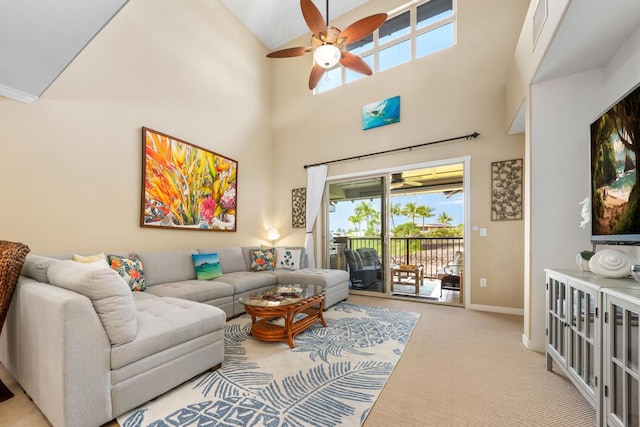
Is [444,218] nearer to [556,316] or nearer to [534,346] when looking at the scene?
[534,346]

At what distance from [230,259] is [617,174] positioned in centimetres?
414

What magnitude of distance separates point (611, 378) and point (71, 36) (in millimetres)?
3656

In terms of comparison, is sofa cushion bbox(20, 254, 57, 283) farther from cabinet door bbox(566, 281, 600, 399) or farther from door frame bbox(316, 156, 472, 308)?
door frame bbox(316, 156, 472, 308)

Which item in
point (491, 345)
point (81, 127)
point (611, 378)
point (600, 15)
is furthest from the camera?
point (81, 127)

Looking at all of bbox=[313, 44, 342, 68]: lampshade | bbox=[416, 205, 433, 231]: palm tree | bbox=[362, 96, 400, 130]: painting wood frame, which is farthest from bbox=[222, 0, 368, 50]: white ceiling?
bbox=[416, 205, 433, 231]: palm tree

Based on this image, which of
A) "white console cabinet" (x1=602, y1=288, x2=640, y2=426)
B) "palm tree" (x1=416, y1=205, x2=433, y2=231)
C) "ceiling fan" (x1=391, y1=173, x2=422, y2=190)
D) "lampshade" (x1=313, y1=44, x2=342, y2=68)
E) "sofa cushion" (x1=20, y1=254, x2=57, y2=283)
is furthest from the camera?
"palm tree" (x1=416, y1=205, x2=433, y2=231)

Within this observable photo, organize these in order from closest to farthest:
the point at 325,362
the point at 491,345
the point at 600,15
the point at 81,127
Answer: the point at 600,15 < the point at 325,362 < the point at 491,345 < the point at 81,127

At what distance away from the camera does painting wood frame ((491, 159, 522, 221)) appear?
11.6 feet

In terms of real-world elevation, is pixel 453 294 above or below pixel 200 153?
below

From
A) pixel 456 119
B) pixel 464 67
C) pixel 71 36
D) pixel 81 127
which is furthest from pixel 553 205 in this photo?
pixel 81 127

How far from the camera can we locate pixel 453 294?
477cm

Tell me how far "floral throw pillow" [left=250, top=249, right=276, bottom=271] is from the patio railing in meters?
2.82

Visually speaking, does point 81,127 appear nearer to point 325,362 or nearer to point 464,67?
point 325,362

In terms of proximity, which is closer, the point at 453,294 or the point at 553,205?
the point at 553,205
